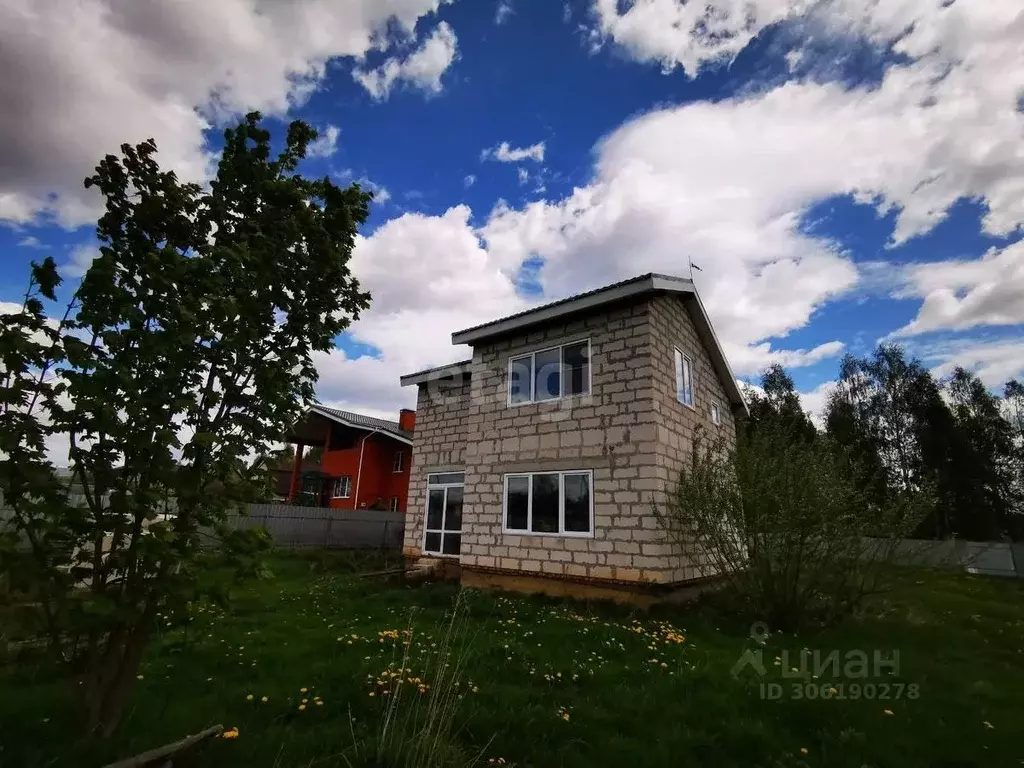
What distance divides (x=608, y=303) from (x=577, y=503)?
4.45 m

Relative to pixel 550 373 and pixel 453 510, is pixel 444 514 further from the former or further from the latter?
pixel 550 373

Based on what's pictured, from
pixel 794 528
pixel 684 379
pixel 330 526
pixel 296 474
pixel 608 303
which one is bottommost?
pixel 330 526

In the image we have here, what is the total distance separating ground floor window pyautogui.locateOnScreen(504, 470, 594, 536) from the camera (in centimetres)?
1111

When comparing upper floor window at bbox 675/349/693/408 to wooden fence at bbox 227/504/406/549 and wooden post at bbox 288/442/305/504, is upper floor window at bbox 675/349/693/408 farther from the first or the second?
wooden post at bbox 288/442/305/504

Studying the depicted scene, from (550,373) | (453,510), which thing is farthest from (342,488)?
(550,373)

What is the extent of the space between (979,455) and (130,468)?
43.7 meters

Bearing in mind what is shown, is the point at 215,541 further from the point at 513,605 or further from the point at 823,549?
the point at 823,549

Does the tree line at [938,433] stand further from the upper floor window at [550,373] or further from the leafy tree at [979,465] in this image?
the upper floor window at [550,373]

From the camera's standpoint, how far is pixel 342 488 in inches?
1158

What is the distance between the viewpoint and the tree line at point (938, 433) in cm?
3167

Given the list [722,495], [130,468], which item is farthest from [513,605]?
[130,468]

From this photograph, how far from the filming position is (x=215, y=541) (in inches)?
148

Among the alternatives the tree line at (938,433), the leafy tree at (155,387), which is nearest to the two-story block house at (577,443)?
the leafy tree at (155,387)

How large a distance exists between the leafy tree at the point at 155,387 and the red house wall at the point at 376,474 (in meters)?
24.0
